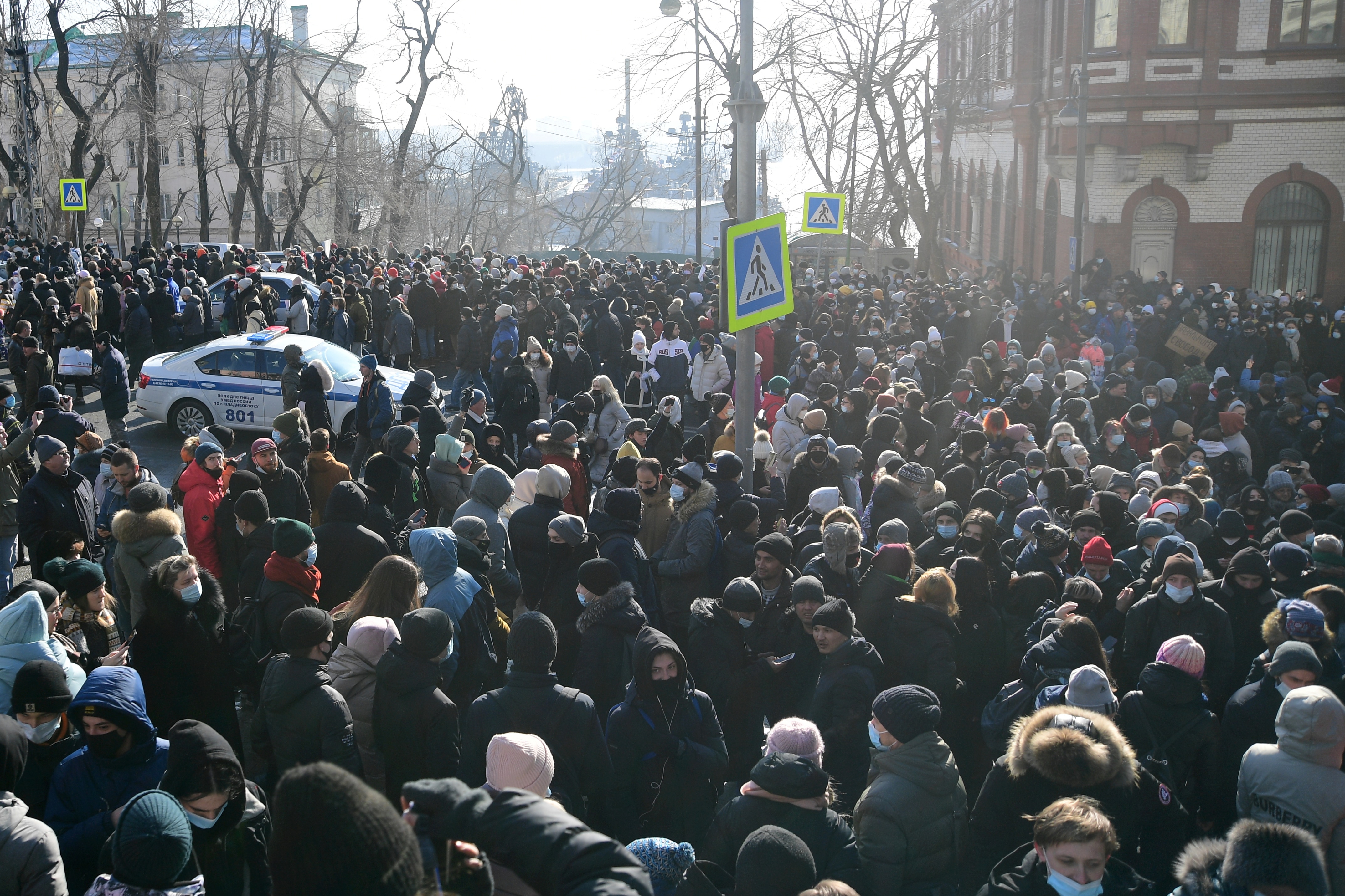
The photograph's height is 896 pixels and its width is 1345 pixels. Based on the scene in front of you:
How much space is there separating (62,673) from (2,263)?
2777 centimetres

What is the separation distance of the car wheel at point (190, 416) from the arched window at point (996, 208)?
32.7 m

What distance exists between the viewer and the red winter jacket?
27.1ft

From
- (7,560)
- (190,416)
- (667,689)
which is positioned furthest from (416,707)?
(190,416)

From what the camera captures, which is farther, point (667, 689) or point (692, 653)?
point (692, 653)

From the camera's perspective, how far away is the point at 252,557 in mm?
7055

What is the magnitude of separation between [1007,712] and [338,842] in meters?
3.91

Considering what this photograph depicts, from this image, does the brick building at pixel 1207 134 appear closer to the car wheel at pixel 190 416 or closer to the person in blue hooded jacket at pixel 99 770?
the car wheel at pixel 190 416

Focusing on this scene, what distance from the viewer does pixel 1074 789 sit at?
4527 mm

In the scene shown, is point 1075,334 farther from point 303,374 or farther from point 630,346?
point 303,374

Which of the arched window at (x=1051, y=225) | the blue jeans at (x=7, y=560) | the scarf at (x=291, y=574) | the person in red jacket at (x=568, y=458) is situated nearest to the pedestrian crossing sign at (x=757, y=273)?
the person in red jacket at (x=568, y=458)

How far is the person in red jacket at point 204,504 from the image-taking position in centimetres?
826

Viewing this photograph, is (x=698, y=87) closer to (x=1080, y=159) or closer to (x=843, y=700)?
(x=1080, y=159)

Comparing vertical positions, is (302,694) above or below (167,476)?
above

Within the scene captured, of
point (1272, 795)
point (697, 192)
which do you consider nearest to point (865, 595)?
point (1272, 795)
